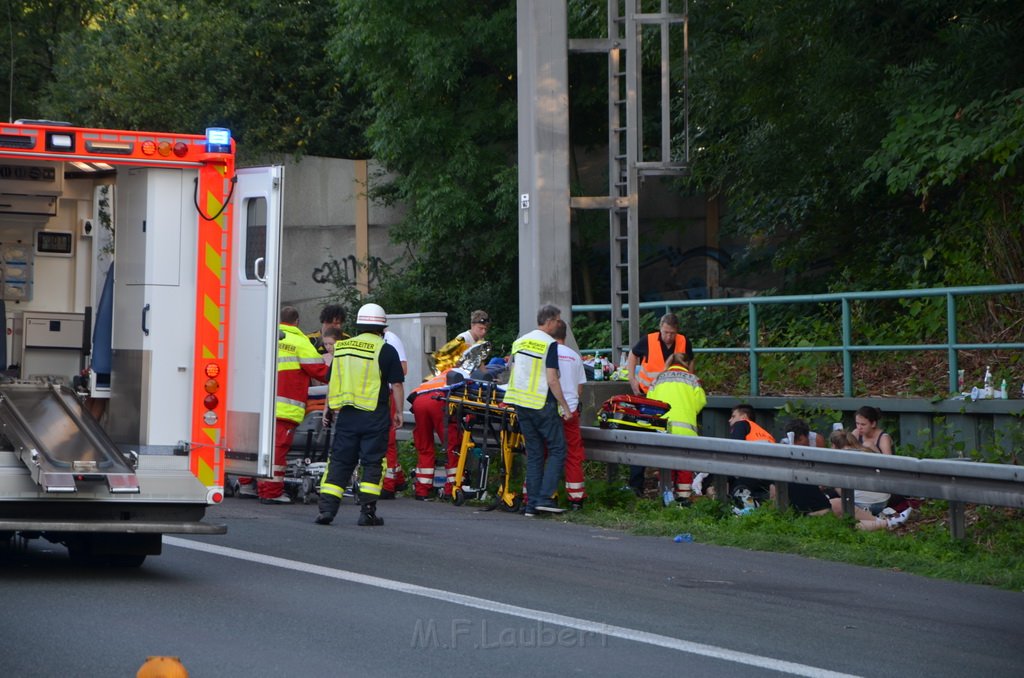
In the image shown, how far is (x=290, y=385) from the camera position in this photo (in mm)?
13219

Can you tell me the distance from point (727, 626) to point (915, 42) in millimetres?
9697

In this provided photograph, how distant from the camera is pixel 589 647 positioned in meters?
7.11

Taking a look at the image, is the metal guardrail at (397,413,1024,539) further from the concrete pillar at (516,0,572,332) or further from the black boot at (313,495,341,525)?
the black boot at (313,495,341,525)

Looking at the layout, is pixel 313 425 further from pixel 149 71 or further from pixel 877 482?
pixel 149 71

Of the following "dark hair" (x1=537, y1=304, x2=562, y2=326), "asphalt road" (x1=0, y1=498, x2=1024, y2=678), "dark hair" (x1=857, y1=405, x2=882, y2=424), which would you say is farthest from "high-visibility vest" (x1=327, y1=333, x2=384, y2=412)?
"dark hair" (x1=857, y1=405, x2=882, y2=424)

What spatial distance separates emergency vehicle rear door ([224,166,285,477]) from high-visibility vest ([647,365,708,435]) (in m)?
5.24

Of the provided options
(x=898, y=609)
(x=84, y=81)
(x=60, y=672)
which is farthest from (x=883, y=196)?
(x=84, y=81)

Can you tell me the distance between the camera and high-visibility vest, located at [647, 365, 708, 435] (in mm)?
13523

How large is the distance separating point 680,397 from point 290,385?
3560 mm

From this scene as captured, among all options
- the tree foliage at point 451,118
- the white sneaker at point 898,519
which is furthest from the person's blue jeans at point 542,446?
the tree foliage at point 451,118

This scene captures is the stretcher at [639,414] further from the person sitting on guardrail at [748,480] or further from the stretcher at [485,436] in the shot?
the stretcher at [485,436]

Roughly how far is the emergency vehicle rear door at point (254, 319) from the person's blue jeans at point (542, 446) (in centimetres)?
393

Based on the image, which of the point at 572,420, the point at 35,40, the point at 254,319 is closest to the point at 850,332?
the point at 572,420

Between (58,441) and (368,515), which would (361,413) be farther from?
(58,441)
